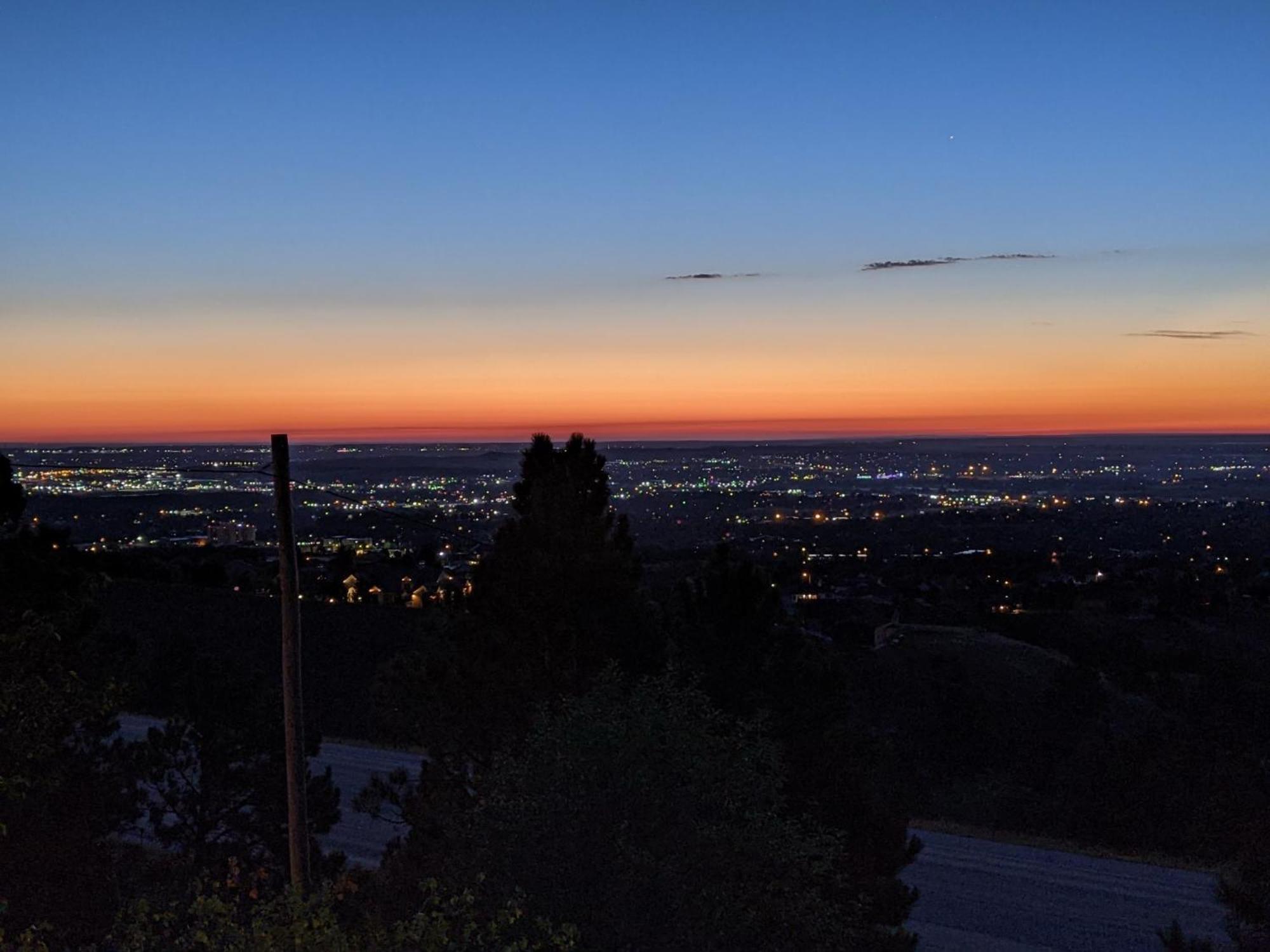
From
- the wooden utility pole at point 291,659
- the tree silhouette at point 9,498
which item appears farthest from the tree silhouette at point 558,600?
the tree silhouette at point 9,498

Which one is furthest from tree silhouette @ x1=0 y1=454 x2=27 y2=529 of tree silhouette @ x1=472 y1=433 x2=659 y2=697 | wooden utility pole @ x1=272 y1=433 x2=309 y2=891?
tree silhouette @ x1=472 y1=433 x2=659 y2=697

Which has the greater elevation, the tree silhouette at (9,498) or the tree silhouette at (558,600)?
the tree silhouette at (9,498)

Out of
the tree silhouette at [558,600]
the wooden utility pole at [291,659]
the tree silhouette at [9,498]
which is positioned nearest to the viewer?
the wooden utility pole at [291,659]

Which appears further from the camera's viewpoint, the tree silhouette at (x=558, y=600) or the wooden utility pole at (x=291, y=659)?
the tree silhouette at (x=558, y=600)

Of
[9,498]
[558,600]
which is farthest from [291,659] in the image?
[558,600]

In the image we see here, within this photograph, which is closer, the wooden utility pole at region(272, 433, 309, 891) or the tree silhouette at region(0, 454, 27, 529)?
the wooden utility pole at region(272, 433, 309, 891)

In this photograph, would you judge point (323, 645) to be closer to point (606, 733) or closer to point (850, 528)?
point (606, 733)

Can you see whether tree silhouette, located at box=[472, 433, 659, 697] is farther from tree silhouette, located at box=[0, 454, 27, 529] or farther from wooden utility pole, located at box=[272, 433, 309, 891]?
tree silhouette, located at box=[0, 454, 27, 529]

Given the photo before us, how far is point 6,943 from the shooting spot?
9148 millimetres

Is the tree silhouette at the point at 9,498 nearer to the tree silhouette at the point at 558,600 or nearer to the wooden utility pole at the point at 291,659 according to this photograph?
the wooden utility pole at the point at 291,659

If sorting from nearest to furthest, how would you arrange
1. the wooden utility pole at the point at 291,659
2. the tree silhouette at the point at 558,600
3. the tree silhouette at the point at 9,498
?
the wooden utility pole at the point at 291,659 < the tree silhouette at the point at 9,498 < the tree silhouette at the point at 558,600

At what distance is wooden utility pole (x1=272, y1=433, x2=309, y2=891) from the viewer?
409 inches

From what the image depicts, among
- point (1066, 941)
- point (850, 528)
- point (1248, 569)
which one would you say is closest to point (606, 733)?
point (1066, 941)

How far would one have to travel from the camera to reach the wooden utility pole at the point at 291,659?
409 inches
